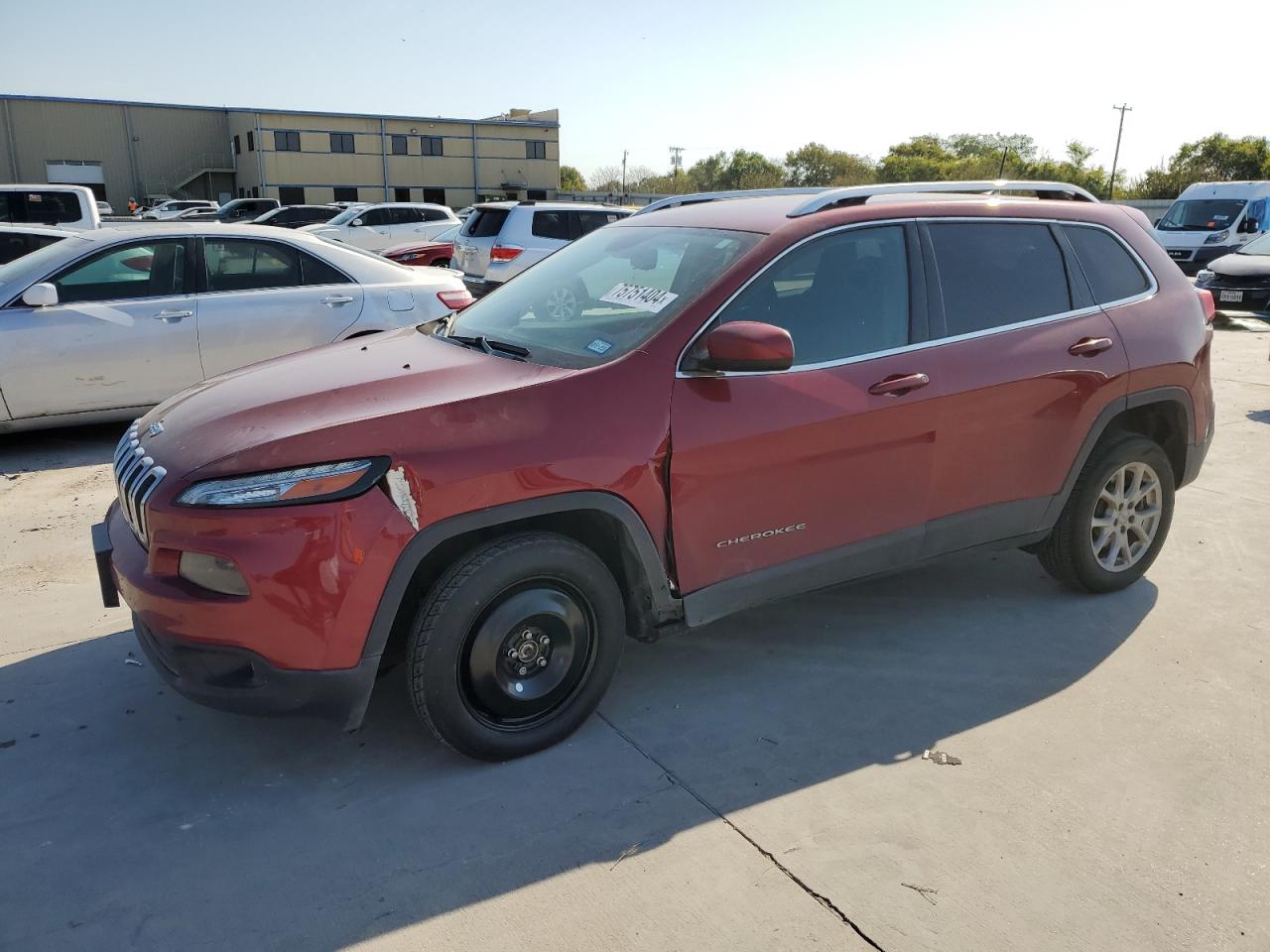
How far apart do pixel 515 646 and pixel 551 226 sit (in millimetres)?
11932

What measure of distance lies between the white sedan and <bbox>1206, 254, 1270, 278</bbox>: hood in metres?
14.4

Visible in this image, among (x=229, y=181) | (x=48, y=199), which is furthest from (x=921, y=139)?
(x=48, y=199)

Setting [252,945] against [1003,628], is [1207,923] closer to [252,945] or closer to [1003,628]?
[1003,628]

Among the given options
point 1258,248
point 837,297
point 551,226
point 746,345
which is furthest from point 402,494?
point 1258,248

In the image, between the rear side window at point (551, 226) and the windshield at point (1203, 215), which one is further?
the windshield at point (1203, 215)

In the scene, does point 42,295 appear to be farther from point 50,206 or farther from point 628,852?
point 50,206

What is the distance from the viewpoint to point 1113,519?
4.40m

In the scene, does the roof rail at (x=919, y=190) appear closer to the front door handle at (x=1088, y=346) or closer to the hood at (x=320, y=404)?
the front door handle at (x=1088, y=346)

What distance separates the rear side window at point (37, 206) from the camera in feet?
41.9

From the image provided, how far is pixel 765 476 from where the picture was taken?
3.29 meters

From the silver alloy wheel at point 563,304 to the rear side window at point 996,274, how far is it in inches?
56.5

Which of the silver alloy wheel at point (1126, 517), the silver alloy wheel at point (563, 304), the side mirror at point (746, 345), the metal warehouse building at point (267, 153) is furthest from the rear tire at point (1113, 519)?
the metal warehouse building at point (267, 153)

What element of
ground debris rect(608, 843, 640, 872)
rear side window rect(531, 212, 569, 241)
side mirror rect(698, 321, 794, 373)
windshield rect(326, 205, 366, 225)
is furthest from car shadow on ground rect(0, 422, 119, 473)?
windshield rect(326, 205, 366, 225)

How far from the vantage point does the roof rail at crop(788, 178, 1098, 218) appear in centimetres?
364
